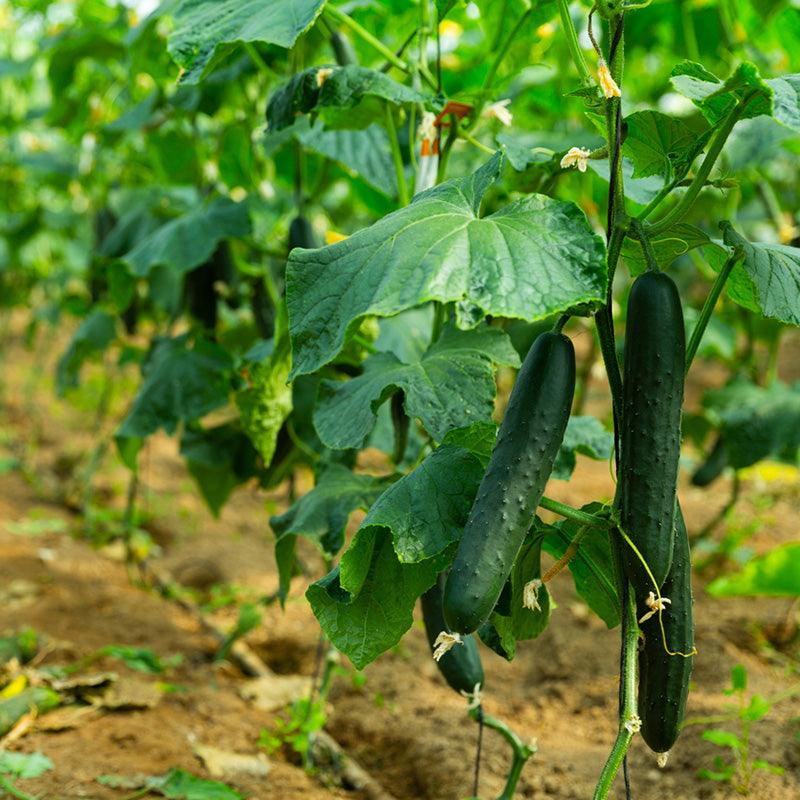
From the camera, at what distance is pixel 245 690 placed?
2.78 m

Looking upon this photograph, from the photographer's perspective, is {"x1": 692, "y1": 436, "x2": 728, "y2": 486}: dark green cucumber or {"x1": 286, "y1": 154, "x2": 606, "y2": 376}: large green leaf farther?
{"x1": 692, "y1": 436, "x2": 728, "y2": 486}: dark green cucumber

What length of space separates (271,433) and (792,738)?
51.2 inches

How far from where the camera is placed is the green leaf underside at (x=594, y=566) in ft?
4.84

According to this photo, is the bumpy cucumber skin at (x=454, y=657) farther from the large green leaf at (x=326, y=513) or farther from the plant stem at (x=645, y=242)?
the plant stem at (x=645, y=242)

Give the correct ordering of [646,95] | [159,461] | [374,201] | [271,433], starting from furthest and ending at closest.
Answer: [159,461] → [646,95] → [374,201] → [271,433]

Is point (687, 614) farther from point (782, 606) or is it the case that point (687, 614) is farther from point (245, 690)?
point (782, 606)

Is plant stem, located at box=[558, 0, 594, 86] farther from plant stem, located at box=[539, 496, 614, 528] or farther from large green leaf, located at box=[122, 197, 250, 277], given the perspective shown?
large green leaf, located at box=[122, 197, 250, 277]

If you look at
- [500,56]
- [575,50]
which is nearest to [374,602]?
[575,50]

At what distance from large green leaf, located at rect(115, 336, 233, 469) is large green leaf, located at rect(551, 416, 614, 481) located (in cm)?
99

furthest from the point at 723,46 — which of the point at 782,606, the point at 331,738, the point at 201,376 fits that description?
the point at 331,738

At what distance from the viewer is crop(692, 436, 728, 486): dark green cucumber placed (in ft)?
10.6

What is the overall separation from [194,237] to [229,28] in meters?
0.89

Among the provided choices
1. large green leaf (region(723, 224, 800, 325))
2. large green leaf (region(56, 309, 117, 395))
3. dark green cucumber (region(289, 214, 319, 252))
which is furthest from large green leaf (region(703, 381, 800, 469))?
large green leaf (region(56, 309, 117, 395))

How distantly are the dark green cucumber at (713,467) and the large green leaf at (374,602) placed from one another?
194cm
